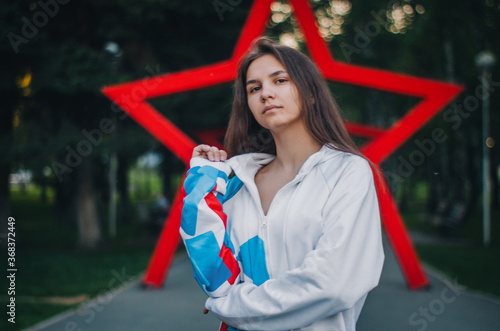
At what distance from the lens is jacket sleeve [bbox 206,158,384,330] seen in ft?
4.30

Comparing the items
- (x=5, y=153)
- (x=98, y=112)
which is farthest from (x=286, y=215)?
(x=98, y=112)

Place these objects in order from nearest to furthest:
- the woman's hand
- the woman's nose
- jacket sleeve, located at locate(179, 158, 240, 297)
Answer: jacket sleeve, located at locate(179, 158, 240, 297), the woman's nose, the woman's hand

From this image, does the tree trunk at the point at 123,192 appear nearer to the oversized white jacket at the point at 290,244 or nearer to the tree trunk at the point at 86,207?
the tree trunk at the point at 86,207

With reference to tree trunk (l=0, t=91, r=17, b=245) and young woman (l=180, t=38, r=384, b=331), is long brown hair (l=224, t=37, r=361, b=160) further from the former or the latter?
tree trunk (l=0, t=91, r=17, b=245)

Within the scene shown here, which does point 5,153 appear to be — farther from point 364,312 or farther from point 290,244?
point 290,244

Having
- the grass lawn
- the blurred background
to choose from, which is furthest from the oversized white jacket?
the blurred background

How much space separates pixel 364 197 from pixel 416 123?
18.3 feet

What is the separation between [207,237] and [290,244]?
29 cm

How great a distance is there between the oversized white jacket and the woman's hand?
1.9 inches

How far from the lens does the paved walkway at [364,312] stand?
15.5 feet

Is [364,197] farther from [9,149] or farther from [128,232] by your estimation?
[128,232]

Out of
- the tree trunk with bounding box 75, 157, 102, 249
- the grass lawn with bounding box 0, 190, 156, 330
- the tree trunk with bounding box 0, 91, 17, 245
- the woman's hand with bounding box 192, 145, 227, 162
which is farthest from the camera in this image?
the tree trunk with bounding box 75, 157, 102, 249

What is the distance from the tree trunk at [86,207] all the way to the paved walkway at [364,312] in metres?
4.66

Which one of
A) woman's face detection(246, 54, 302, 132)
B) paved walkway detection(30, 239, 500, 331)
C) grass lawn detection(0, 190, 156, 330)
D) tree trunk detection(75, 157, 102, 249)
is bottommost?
paved walkway detection(30, 239, 500, 331)
